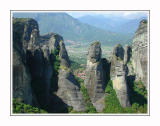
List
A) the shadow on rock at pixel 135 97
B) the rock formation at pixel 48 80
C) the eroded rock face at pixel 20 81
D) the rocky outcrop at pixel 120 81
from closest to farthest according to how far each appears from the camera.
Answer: the eroded rock face at pixel 20 81
the rock formation at pixel 48 80
the rocky outcrop at pixel 120 81
the shadow on rock at pixel 135 97

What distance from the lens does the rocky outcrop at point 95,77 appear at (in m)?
31.2

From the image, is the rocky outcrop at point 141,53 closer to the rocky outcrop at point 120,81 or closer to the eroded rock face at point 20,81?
the rocky outcrop at point 120,81

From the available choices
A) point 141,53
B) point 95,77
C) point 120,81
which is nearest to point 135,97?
point 120,81

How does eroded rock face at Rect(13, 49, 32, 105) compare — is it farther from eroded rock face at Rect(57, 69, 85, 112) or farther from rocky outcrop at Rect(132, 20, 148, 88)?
rocky outcrop at Rect(132, 20, 148, 88)

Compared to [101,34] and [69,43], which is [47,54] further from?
[101,34]

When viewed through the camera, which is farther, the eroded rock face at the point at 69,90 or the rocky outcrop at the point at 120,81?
the rocky outcrop at the point at 120,81

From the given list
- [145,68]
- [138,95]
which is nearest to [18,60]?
[138,95]

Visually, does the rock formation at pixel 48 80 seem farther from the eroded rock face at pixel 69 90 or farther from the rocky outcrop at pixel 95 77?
the rocky outcrop at pixel 95 77

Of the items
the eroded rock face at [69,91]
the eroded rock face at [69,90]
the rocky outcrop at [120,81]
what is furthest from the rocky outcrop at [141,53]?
the eroded rock face at [69,91]

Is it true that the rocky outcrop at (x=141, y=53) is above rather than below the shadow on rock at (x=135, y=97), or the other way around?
above

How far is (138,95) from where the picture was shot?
112 feet

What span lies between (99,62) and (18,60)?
1133 cm

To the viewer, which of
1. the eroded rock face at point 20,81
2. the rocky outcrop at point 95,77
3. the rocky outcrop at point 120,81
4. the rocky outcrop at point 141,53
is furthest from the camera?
the rocky outcrop at point 141,53

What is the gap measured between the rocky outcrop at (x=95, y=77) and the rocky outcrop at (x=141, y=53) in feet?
30.4
